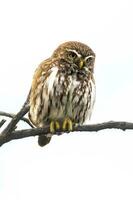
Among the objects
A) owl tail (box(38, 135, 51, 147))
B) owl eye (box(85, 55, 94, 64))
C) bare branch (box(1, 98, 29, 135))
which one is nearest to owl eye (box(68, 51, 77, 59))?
owl eye (box(85, 55, 94, 64))

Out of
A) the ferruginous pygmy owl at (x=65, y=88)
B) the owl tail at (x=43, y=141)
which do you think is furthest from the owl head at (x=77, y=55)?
the owl tail at (x=43, y=141)

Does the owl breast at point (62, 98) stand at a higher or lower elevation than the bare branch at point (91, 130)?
lower

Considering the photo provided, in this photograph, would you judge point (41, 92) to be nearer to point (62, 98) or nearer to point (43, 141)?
point (62, 98)

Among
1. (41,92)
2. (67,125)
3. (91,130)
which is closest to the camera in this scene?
(91,130)

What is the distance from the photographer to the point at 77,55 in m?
7.58

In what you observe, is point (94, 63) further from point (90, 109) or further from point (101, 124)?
point (101, 124)

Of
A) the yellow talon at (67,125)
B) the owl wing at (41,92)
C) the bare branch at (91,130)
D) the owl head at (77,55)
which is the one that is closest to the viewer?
the bare branch at (91,130)

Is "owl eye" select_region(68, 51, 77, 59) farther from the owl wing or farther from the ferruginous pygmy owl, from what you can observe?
the owl wing

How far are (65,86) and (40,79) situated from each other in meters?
0.49

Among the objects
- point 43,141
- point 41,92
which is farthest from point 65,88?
point 43,141

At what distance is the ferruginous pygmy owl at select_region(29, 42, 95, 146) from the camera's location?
23.8 feet

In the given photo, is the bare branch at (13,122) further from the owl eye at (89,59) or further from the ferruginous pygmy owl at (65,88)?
the owl eye at (89,59)

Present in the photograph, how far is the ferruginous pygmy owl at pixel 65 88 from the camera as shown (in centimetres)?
725

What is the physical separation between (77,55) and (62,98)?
0.72m
